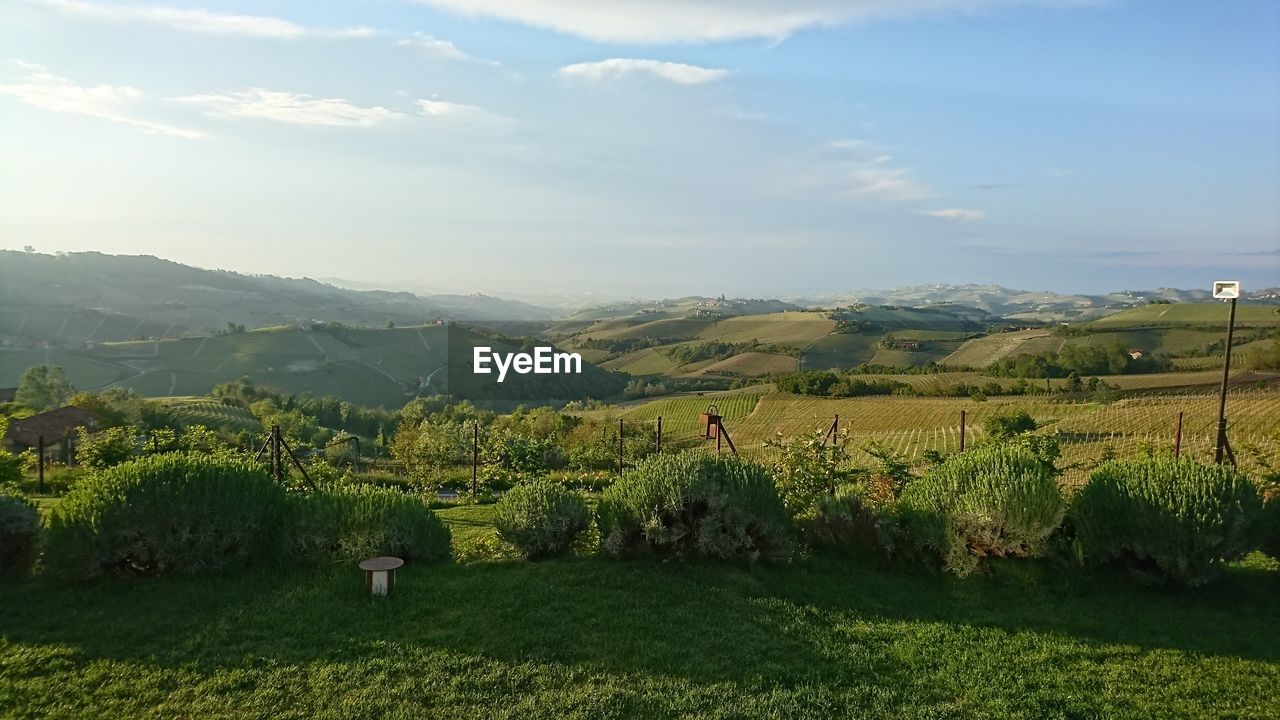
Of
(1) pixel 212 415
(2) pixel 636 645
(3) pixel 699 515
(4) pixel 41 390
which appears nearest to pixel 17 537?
(2) pixel 636 645

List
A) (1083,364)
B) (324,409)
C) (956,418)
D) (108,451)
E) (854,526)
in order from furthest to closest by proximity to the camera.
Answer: (1083,364), (324,409), (956,418), (108,451), (854,526)

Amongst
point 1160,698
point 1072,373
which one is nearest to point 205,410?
point 1160,698

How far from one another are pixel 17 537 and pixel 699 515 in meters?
5.93

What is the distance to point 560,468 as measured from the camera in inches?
840

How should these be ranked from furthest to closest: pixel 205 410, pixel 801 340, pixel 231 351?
pixel 801 340 → pixel 231 351 → pixel 205 410

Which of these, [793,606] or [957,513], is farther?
[957,513]

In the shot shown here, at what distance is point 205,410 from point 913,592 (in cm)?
4905

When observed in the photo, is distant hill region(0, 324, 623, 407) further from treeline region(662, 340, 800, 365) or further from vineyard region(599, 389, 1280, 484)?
vineyard region(599, 389, 1280, 484)

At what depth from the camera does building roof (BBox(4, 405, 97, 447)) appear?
24.5m

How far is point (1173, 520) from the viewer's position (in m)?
6.06

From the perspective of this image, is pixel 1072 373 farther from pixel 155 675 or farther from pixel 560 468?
pixel 155 675

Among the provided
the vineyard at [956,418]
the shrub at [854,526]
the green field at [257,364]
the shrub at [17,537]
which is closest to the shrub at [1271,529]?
the shrub at [854,526]

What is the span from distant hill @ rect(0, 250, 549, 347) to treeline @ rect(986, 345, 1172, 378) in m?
102

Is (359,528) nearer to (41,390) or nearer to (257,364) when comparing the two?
(41,390)
